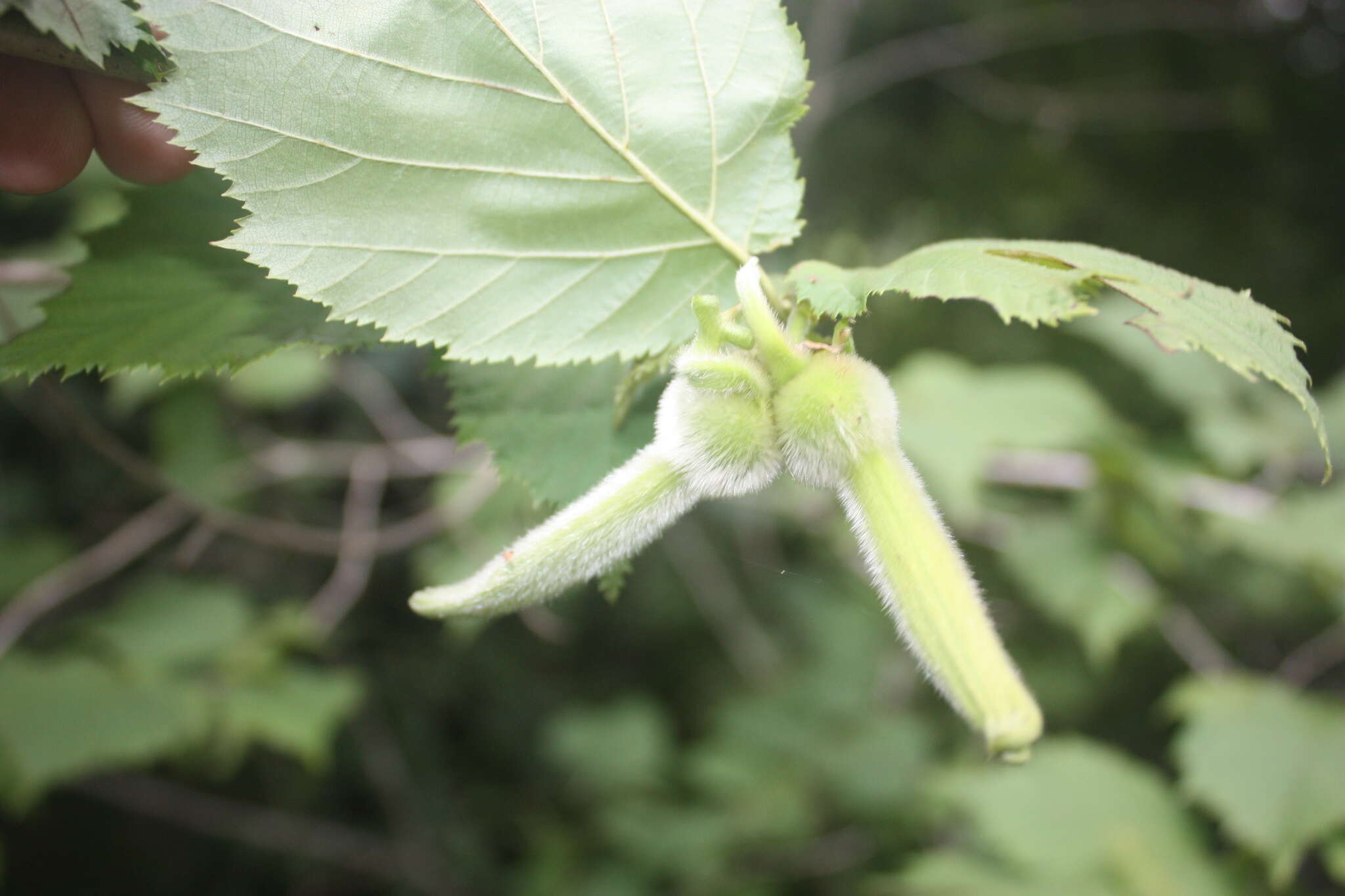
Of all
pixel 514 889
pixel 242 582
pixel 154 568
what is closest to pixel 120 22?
pixel 154 568

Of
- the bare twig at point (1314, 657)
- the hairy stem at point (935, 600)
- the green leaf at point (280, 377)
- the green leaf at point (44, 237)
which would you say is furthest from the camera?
the green leaf at point (280, 377)

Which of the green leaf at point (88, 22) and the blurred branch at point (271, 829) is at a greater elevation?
the green leaf at point (88, 22)

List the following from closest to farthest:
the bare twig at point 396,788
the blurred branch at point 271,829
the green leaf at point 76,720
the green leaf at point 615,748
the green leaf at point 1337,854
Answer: the green leaf at point 1337,854 < the green leaf at point 76,720 < the blurred branch at point 271,829 < the green leaf at point 615,748 < the bare twig at point 396,788

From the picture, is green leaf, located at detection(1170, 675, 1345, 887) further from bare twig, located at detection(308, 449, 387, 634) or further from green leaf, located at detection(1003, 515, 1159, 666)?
bare twig, located at detection(308, 449, 387, 634)

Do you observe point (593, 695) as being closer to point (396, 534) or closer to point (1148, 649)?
point (396, 534)

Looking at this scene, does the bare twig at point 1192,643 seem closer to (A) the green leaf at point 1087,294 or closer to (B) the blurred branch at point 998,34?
(A) the green leaf at point 1087,294

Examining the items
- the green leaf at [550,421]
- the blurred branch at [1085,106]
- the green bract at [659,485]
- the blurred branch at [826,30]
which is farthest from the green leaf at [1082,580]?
the blurred branch at [1085,106]

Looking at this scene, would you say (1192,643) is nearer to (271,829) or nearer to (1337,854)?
(1337,854)
